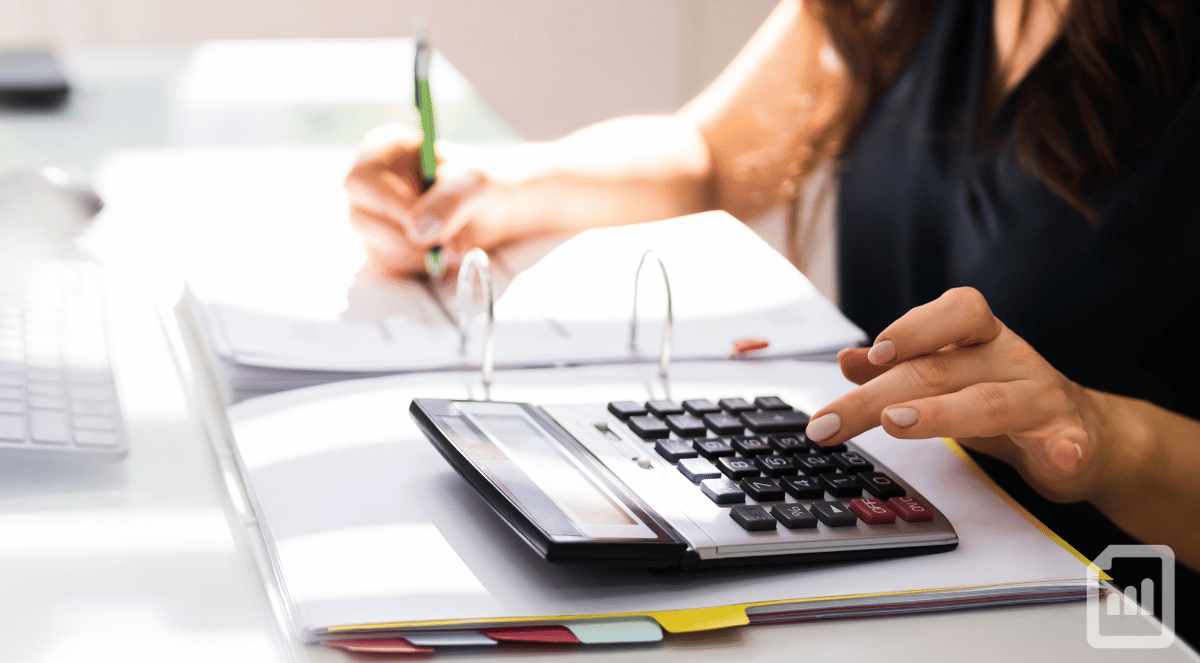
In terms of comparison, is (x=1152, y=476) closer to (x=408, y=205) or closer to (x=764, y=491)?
(x=764, y=491)

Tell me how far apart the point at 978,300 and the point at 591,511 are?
21 cm

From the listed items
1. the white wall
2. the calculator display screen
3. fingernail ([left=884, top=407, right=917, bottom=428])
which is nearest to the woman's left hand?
fingernail ([left=884, top=407, right=917, bottom=428])

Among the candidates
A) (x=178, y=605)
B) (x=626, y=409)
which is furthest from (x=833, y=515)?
(x=178, y=605)

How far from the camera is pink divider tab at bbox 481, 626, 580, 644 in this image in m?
0.34

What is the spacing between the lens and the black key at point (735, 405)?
1.61ft

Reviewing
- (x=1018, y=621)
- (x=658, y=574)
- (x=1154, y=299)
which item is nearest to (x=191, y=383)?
(x=658, y=574)

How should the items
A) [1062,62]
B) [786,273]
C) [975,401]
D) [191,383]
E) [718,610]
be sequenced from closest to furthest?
[718,610]
[975,401]
[191,383]
[786,273]
[1062,62]

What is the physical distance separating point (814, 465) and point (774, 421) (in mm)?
46

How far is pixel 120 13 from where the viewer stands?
2143 mm

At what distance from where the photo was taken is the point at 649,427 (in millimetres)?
467

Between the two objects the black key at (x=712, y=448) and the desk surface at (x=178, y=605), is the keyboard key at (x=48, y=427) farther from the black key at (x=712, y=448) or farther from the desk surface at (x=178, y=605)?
the black key at (x=712, y=448)

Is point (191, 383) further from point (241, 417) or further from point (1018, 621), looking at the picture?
point (1018, 621)

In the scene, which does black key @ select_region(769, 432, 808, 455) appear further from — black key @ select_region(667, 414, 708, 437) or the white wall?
the white wall

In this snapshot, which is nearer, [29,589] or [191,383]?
[29,589]
